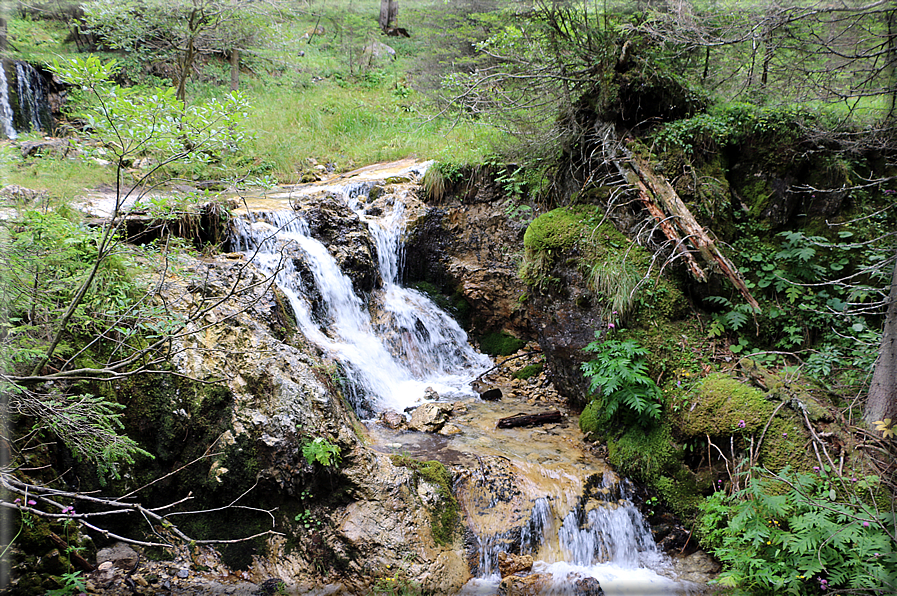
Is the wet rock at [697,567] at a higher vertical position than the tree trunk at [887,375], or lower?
lower

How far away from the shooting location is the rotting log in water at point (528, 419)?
240 inches

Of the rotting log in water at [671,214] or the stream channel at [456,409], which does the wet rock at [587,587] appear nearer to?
the stream channel at [456,409]

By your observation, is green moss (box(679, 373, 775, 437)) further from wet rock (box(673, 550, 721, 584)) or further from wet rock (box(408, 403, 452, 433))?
wet rock (box(408, 403, 452, 433))

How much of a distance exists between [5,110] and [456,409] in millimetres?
11891

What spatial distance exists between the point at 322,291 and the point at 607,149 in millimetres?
4958

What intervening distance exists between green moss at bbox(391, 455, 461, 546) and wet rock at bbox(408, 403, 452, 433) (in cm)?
109

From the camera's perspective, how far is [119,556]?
11.5ft

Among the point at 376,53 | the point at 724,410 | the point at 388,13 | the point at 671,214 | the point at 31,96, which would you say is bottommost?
the point at 724,410

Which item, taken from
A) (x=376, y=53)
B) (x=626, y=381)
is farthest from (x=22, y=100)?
(x=626, y=381)

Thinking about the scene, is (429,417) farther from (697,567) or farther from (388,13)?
(388,13)

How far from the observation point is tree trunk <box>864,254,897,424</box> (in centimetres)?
384

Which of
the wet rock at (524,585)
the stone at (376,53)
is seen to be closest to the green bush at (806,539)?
the wet rock at (524,585)

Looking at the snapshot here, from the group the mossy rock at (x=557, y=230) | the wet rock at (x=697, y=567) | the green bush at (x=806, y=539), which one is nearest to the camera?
the green bush at (x=806, y=539)

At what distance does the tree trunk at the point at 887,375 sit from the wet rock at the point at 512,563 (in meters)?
3.43
